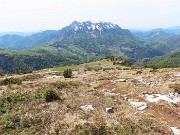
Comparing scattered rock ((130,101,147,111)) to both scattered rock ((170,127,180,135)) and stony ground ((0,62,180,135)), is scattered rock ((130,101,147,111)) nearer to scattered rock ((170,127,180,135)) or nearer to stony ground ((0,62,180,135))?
stony ground ((0,62,180,135))

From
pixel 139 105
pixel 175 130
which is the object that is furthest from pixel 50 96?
pixel 175 130

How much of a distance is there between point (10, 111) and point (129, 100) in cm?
1171

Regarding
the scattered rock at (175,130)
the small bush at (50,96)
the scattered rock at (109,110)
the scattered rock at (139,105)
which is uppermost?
→ the small bush at (50,96)

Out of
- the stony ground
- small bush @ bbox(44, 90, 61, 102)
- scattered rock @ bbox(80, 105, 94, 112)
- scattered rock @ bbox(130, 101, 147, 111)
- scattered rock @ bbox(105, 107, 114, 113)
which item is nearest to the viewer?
the stony ground

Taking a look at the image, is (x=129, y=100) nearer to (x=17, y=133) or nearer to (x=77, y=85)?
(x=77, y=85)

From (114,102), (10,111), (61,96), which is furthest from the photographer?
(61,96)

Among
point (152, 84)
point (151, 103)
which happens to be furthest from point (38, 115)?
point (152, 84)

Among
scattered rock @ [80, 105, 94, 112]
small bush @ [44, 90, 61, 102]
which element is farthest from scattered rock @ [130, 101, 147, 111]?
small bush @ [44, 90, 61, 102]

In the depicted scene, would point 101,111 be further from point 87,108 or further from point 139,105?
point 139,105

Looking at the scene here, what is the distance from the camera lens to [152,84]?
3662 cm

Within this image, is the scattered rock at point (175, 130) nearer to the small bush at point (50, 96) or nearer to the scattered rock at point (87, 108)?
the scattered rock at point (87, 108)

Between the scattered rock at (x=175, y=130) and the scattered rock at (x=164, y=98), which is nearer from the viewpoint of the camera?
the scattered rock at (x=175, y=130)

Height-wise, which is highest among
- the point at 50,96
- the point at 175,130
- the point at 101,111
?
the point at 50,96

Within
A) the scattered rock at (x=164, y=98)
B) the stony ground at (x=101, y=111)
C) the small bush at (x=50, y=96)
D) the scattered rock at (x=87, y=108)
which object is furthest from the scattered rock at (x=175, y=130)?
the small bush at (x=50, y=96)
